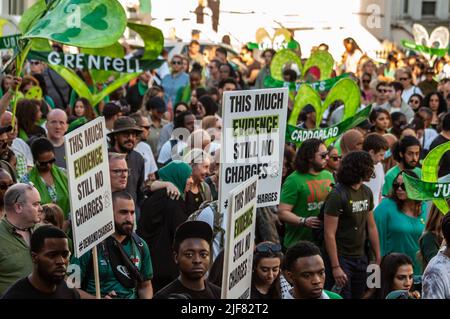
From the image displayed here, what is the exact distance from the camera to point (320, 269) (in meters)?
7.43

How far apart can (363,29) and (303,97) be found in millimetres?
26520

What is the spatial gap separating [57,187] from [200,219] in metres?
1.60

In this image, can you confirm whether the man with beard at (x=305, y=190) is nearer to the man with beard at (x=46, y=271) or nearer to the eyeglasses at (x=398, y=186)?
the eyeglasses at (x=398, y=186)

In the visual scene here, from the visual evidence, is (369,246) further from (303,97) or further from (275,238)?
(303,97)

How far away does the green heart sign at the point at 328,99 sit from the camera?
1401cm

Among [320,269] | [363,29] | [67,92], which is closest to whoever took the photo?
[320,269]

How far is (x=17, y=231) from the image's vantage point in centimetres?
800

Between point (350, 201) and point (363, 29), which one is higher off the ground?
point (350, 201)

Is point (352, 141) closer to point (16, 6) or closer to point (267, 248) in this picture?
point (267, 248)

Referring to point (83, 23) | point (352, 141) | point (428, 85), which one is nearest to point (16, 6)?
point (428, 85)

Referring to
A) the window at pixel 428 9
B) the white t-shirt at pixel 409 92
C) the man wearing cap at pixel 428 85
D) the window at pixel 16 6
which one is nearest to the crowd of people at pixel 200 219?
the white t-shirt at pixel 409 92

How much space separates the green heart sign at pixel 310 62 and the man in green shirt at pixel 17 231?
10621 mm
